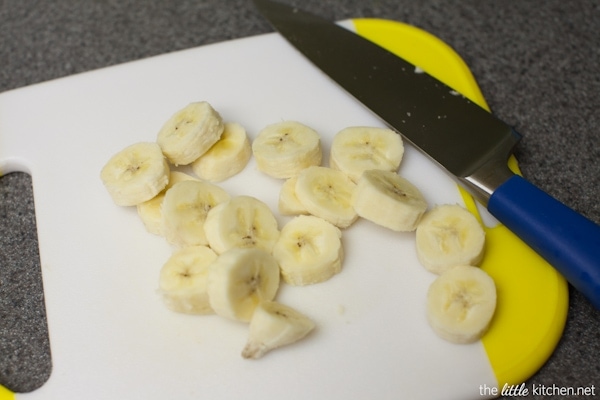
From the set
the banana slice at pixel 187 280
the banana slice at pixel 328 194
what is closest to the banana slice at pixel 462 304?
the banana slice at pixel 328 194

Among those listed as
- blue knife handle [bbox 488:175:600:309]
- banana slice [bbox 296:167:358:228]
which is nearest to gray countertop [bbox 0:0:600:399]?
blue knife handle [bbox 488:175:600:309]

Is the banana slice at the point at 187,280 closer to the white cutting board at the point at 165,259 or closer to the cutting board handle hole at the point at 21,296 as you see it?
the white cutting board at the point at 165,259

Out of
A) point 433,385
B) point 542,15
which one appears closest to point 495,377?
point 433,385

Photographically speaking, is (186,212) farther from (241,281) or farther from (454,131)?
(454,131)

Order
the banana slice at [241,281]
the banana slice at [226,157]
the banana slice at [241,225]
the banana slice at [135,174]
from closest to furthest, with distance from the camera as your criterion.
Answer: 1. the banana slice at [241,281]
2. the banana slice at [241,225]
3. the banana slice at [135,174]
4. the banana slice at [226,157]

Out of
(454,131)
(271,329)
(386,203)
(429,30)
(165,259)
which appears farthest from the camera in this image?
(429,30)

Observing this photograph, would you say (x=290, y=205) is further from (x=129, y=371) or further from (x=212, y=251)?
(x=129, y=371)

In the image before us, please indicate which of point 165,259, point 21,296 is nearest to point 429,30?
point 165,259
